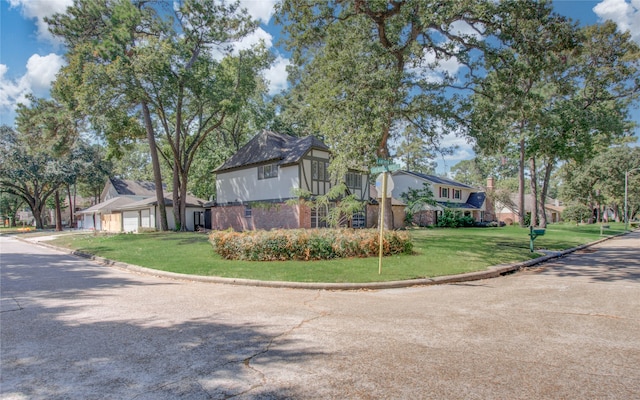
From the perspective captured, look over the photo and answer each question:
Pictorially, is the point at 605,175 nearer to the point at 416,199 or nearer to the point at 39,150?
the point at 416,199

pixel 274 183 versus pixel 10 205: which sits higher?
pixel 10 205

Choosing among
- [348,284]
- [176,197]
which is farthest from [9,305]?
[176,197]

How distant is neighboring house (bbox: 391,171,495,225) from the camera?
1634 inches

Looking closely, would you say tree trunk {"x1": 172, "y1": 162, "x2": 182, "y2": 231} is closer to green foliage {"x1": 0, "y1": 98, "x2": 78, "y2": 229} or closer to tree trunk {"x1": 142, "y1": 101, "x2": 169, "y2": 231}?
tree trunk {"x1": 142, "y1": 101, "x2": 169, "y2": 231}

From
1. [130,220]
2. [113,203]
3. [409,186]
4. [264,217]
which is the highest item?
[409,186]

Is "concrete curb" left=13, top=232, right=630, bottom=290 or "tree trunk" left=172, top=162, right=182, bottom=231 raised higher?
"tree trunk" left=172, top=162, right=182, bottom=231

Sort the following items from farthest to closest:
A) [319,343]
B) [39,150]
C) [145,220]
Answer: [145,220] < [39,150] < [319,343]

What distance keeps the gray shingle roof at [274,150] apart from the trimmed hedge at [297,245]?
12.2 meters

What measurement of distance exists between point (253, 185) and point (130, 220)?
18554mm

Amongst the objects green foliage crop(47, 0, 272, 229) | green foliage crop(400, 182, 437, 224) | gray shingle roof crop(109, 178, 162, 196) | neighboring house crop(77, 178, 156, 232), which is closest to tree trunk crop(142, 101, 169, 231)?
green foliage crop(47, 0, 272, 229)

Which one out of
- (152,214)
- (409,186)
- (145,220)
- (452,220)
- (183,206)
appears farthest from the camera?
(409,186)

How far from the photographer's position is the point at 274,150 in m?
26.7

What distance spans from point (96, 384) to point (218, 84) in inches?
1015

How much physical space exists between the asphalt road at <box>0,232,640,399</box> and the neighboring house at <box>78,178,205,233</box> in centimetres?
2822
